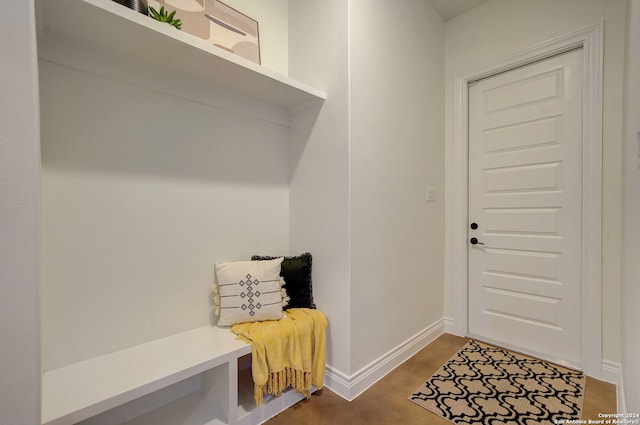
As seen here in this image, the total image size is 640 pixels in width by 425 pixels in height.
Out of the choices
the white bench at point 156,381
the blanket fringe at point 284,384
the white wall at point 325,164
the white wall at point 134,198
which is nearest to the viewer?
the white bench at point 156,381

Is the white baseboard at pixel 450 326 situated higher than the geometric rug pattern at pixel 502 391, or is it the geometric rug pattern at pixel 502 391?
the white baseboard at pixel 450 326

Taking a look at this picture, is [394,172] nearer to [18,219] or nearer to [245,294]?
[245,294]

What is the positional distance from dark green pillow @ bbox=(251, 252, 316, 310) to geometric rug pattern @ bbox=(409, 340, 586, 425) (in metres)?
0.85

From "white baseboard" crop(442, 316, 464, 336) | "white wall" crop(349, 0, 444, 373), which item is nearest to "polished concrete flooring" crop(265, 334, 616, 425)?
"white wall" crop(349, 0, 444, 373)

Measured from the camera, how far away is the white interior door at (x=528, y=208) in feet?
6.44

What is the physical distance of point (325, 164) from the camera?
1773 millimetres

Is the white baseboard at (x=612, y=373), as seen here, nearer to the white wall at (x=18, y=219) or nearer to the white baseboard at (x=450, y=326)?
the white baseboard at (x=450, y=326)

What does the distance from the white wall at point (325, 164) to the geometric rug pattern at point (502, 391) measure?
62cm

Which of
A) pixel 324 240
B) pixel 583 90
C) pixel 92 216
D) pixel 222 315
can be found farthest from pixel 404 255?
pixel 92 216

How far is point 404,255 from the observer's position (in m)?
2.08

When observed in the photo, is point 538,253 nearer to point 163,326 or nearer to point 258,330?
point 258,330

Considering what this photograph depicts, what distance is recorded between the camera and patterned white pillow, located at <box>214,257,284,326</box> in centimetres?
158

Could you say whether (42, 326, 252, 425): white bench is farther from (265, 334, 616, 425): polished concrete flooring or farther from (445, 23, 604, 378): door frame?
(445, 23, 604, 378): door frame

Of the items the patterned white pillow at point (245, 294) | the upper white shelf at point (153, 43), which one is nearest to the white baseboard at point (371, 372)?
the patterned white pillow at point (245, 294)
